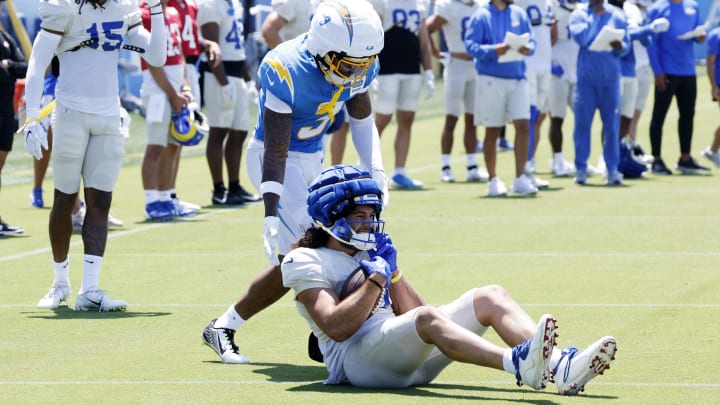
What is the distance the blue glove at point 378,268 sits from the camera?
6.04 meters

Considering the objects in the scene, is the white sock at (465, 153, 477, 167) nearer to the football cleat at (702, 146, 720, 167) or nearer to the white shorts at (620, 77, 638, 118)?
the white shorts at (620, 77, 638, 118)

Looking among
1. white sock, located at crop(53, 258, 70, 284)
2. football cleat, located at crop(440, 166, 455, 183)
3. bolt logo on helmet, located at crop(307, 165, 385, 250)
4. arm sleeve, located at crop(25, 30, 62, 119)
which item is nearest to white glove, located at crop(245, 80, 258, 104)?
football cleat, located at crop(440, 166, 455, 183)

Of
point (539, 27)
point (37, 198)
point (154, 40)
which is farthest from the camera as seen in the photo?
point (539, 27)

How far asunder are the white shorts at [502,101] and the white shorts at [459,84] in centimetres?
185

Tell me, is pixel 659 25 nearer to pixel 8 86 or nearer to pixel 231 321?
pixel 8 86

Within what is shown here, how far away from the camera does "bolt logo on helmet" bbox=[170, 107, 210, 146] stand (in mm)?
13098

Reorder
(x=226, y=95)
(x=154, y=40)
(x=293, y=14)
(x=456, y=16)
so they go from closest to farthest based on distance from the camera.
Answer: (x=154, y=40), (x=226, y=95), (x=293, y=14), (x=456, y=16)

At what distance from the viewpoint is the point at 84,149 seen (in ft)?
29.0

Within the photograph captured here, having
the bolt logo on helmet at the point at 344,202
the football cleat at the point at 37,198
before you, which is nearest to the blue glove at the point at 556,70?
the football cleat at the point at 37,198

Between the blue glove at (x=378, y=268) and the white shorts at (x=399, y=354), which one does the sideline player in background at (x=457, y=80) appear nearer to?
the white shorts at (x=399, y=354)

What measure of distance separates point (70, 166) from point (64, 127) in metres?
0.25

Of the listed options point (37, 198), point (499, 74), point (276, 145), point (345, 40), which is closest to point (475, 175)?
point (499, 74)

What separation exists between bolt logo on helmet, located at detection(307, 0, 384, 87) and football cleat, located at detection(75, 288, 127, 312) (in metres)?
2.53

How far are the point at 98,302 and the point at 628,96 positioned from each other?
10116 millimetres
